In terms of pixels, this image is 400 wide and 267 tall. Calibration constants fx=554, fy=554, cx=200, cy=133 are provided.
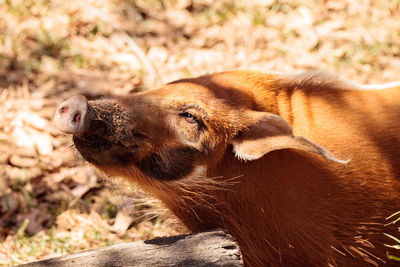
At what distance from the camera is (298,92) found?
3279 mm

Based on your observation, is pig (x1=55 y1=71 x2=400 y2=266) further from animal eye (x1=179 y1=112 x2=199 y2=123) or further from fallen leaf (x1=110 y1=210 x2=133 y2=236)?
fallen leaf (x1=110 y1=210 x2=133 y2=236)

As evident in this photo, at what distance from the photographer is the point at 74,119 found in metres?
2.66

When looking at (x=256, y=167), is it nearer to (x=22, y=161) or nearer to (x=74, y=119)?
(x=74, y=119)

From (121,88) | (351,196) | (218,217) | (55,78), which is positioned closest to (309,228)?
(351,196)

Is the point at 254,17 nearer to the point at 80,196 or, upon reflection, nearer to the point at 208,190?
the point at 80,196

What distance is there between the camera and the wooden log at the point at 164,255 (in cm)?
248

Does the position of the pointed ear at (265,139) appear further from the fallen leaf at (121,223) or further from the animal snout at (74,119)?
the fallen leaf at (121,223)

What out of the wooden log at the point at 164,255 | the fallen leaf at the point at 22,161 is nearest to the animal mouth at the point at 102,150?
the wooden log at the point at 164,255

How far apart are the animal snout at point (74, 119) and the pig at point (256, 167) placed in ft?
0.38

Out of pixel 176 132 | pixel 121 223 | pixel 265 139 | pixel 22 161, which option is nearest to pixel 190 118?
pixel 176 132

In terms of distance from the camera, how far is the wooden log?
2477mm

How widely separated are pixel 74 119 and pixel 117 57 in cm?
319

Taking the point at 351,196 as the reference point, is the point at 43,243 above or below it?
below

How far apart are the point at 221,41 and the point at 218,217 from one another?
330 centimetres
